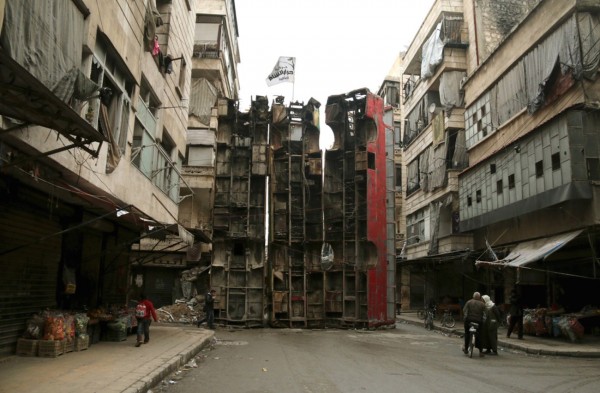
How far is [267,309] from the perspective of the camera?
21719 millimetres

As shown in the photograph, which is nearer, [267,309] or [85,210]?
[85,210]

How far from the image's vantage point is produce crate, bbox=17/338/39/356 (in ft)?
29.4

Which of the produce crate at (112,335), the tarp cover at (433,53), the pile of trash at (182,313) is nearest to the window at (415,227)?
the tarp cover at (433,53)

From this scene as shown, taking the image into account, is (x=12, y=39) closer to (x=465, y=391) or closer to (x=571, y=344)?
(x=465, y=391)

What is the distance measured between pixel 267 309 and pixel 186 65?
1124 cm

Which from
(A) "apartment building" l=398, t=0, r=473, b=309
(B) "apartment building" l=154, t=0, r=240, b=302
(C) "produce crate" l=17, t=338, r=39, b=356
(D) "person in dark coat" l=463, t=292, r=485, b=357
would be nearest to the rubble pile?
(B) "apartment building" l=154, t=0, r=240, b=302

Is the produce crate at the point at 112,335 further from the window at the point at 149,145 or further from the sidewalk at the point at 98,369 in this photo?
the window at the point at 149,145

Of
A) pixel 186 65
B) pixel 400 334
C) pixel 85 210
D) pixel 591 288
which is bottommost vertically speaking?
pixel 400 334

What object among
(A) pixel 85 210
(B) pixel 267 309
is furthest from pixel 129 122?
(B) pixel 267 309

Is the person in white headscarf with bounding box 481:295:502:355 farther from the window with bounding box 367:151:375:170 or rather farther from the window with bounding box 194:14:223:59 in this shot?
the window with bounding box 194:14:223:59

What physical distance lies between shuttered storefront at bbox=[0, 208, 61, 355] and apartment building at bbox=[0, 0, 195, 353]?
25mm

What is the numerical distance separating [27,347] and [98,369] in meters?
1.95

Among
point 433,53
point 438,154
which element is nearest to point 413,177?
point 438,154

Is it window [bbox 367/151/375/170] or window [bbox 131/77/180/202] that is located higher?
window [bbox 367/151/375/170]
